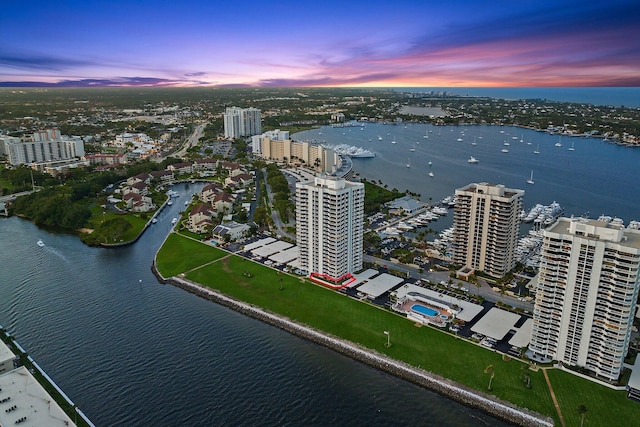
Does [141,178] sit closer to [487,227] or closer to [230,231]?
[230,231]

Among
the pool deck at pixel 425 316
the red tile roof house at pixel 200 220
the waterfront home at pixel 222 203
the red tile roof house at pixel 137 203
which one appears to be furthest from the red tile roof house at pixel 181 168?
the pool deck at pixel 425 316

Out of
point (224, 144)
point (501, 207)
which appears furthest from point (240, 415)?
point (224, 144)

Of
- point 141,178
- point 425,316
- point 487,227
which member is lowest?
point 425,316

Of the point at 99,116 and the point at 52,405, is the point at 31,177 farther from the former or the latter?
the point at 99,116

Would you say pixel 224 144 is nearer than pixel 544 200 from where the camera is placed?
No

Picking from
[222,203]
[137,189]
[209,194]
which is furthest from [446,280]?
[137,189]

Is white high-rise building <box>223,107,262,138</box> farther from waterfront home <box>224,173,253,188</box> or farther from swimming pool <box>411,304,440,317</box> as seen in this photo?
swimming pool <box>411,304,440,317</box>

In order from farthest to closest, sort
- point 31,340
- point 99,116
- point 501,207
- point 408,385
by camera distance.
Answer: point 99,116, point 501,207, point 31,340, point 408,385
